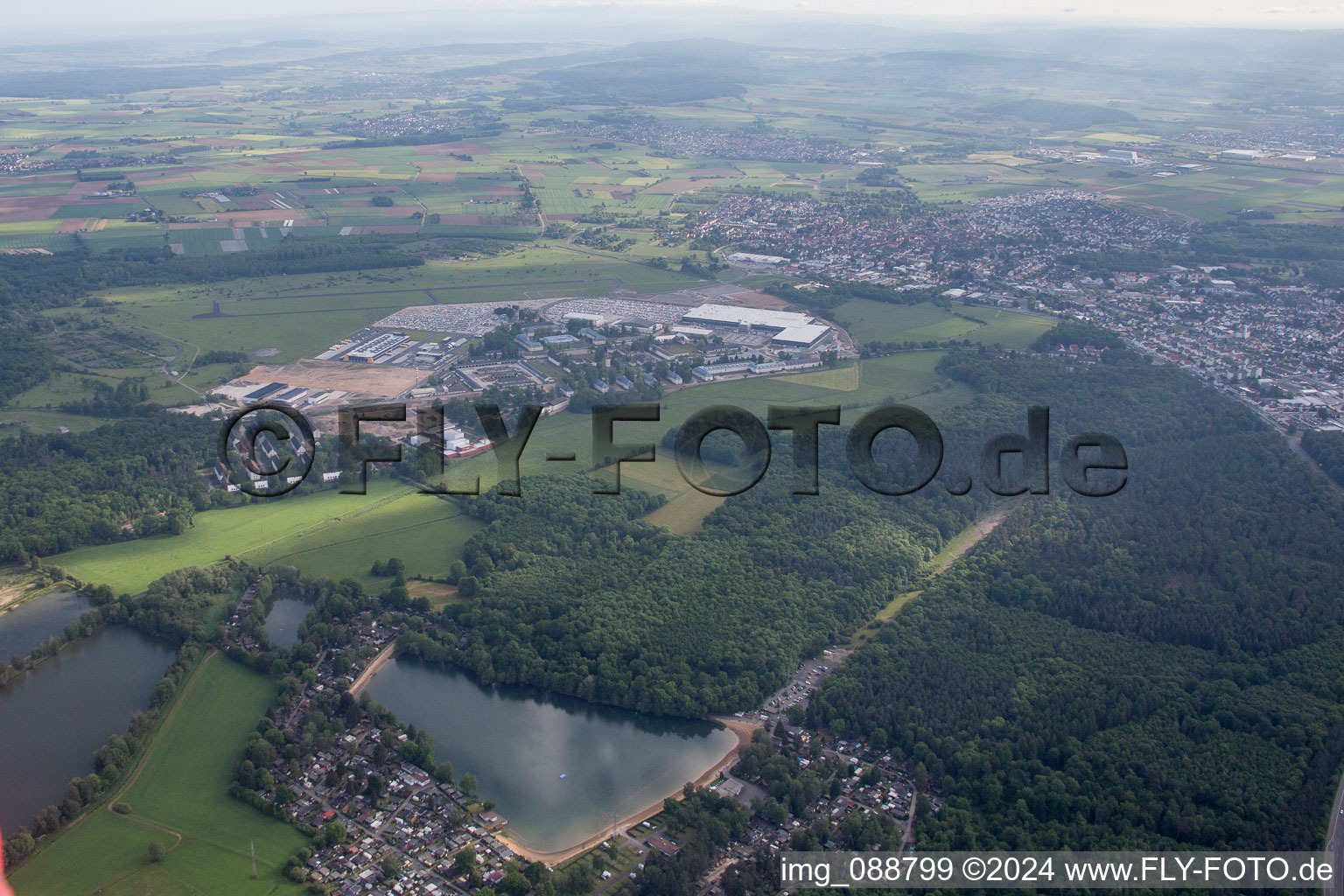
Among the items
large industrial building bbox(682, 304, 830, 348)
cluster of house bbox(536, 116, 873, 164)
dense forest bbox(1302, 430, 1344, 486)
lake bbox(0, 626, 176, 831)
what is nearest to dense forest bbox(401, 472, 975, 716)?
lake bbox(0, 626, 176, 831)

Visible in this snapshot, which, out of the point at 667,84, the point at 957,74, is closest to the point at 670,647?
the point at 667,84

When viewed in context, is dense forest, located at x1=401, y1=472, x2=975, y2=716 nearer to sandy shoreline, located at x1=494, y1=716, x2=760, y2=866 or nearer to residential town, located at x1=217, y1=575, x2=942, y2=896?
sandy shoreline, located at x1=494, y1=716, x2=760, y2=866

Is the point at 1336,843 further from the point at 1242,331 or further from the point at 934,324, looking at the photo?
the point at 1242,331

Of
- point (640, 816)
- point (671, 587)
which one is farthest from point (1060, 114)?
point (640, 816)

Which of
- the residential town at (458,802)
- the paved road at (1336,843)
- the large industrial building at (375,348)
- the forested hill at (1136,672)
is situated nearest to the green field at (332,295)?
the large industrial building at (375,348)

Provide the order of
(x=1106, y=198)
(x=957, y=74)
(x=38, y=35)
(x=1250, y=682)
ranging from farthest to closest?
1. (x=38, y=35)
2. (x=957, y=74)
3. (x=1106, y=198)
4. (x=1250, y=682)

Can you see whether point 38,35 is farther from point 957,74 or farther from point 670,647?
point 670,647
